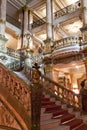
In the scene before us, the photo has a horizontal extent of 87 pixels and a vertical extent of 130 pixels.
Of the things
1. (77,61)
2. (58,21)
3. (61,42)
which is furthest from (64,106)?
(58,21)

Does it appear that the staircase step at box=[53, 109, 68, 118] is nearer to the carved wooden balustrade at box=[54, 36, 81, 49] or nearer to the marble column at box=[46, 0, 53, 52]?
the carved wooden balustrade at box=[54, 36, 81, 49]

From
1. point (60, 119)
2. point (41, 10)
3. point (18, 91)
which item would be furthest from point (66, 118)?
point (41, 10)

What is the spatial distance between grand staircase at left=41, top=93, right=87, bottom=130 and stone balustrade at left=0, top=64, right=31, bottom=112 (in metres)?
0.83

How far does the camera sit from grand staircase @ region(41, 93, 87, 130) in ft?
11.9

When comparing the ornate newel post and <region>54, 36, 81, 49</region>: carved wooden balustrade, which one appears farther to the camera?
<region>54, 36, 81, 49</region>: carved wooden balustrade

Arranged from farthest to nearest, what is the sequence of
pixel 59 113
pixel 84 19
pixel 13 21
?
pixel 13 21, pixel 84 19, pixel 59 113

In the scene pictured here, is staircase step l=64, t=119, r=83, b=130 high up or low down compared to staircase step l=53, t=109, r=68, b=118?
down

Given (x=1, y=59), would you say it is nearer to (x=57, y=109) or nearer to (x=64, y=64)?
(x=64, y=64)

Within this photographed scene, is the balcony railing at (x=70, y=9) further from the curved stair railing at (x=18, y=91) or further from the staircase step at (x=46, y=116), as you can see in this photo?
the staircase step at (x=46, y=116)

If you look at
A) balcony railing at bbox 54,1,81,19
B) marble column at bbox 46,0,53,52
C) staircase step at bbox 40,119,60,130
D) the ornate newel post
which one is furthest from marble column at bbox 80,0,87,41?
the ornate newel post

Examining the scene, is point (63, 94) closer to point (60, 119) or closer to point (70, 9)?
point (60, 119)

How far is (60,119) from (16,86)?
1.68 meters

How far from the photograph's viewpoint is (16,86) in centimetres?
348

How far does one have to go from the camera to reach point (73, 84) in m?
12.9
